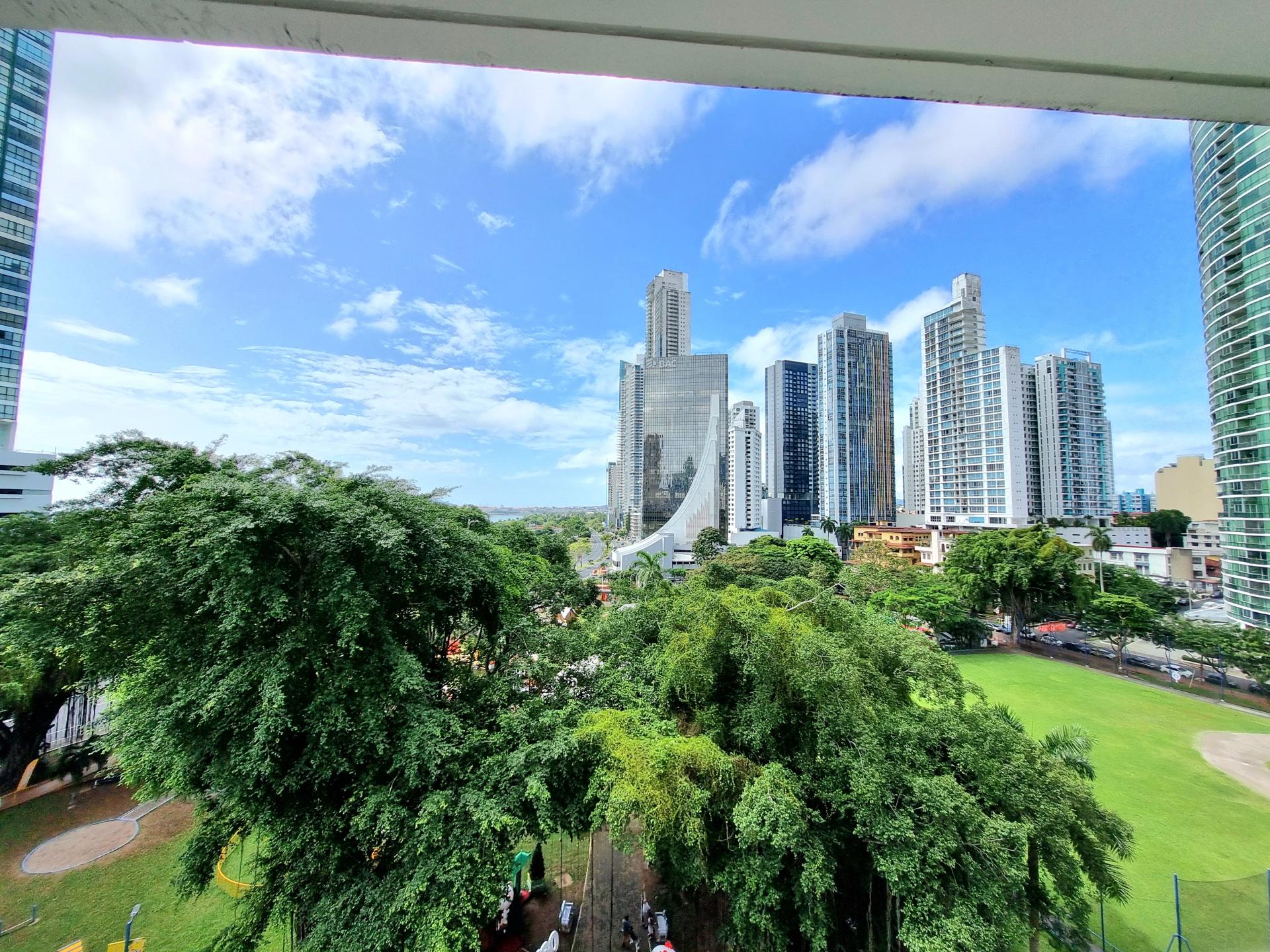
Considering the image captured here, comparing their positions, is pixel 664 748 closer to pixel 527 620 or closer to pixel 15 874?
pixel 527 620

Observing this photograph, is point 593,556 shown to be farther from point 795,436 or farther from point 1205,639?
point 1205,639

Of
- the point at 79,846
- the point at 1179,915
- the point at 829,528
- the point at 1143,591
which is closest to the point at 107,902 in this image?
the point at 79,846

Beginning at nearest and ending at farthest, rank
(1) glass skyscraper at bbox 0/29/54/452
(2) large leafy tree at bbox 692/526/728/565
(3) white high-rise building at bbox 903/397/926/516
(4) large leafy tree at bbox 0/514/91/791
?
(4) large leafy tree at bbox 0/514/91/791 < (1) glass skyscraper at bbox 0/29/54/452 < (2) large leafy tree at bbox 692/526/728/565 < (3) white high-rise building at bbox 903/397/926/516

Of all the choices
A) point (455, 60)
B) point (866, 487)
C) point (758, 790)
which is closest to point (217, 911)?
point (758, 790)

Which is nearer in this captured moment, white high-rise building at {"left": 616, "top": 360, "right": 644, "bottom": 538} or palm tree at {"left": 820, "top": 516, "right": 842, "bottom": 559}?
palm tree at {"left": 820, "top": 516, "right": 842, "bottom": 559}

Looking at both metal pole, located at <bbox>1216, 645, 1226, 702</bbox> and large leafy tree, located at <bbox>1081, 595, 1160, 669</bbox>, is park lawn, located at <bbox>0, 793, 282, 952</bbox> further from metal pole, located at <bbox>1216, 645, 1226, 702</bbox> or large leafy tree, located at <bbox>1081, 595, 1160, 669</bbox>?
large leafy tree, located at <bbox>1081, 595, 1160, 669</bbox>

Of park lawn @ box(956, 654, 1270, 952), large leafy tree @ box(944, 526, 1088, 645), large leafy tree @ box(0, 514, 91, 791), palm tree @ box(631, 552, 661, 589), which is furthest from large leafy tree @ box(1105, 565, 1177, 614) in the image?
large leafy tree @ box(0, 514, 91, 791)
